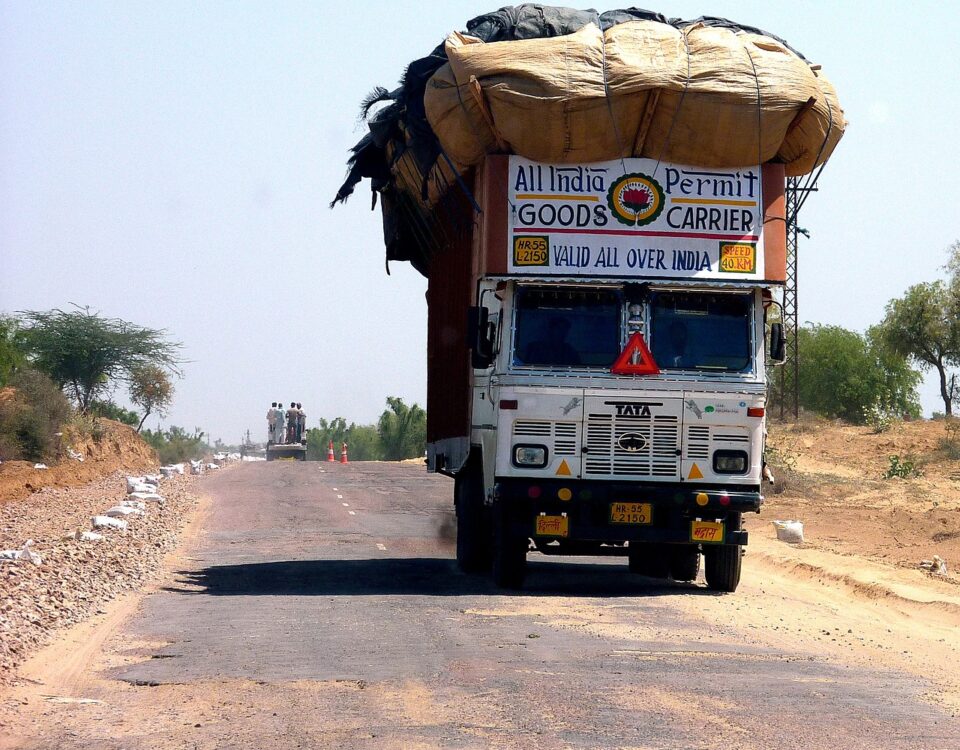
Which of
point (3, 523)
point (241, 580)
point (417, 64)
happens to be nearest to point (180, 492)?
point (3, 523)

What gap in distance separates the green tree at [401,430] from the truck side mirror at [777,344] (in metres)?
70.5

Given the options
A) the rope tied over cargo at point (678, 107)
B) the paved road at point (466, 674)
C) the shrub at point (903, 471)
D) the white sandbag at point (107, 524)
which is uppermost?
the rope tied over cargo at point (678, 107)

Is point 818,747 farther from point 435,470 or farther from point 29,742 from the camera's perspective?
point 435,470

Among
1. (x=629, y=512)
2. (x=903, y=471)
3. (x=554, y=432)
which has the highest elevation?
(x=903, y=471)

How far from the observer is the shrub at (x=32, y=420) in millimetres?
43875

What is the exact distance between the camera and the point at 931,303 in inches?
2400

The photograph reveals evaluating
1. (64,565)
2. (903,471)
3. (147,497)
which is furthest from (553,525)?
(903,471)

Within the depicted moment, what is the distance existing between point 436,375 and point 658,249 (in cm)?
566

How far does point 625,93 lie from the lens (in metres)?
12.7

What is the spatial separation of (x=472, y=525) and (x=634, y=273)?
3.64 meters

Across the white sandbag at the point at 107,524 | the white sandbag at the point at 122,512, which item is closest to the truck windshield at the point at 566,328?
the white sandbag at the point at 107,524

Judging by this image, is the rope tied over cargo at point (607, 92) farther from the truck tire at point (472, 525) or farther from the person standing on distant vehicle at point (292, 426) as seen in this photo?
the person standing on distant vehicle at point (292, 426)

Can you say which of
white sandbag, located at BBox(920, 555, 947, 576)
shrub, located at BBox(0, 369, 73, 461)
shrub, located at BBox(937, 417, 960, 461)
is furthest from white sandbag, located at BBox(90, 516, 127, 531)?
shrub, located at BBox(0, 369, 73, 461)

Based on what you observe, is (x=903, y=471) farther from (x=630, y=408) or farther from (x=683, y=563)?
(x=630, y=408)
